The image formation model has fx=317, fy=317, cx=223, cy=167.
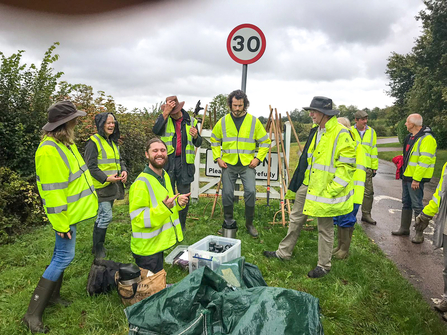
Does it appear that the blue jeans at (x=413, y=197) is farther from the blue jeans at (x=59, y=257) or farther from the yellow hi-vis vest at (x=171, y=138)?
the blue jeans at (x=59, y=257)

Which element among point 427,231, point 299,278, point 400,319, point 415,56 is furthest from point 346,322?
point 415,56

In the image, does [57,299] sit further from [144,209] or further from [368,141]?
[368,141]

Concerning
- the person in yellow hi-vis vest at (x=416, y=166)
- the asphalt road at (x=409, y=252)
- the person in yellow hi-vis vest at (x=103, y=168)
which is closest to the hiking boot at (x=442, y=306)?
the asphalt road at (x=409, y=252)

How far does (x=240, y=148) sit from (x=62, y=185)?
3106 millimetres

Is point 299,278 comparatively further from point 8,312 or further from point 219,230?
point 8,312

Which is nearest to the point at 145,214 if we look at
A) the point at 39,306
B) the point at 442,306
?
the point at 39,306

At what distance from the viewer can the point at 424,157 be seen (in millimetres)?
5371

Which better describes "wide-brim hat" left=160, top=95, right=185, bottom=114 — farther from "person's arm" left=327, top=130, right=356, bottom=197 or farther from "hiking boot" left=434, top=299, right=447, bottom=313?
"hiking boot" left=434, top=299, right=447, bottom=313

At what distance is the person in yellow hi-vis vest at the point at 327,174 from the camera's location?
3719 millimetres

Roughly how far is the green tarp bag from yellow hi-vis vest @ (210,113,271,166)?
3.09m

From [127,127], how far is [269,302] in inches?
326

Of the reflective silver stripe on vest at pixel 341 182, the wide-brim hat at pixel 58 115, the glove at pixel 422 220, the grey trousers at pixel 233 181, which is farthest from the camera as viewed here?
the grey trousers at pixel 233 181

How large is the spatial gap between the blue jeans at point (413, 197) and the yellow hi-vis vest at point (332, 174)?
240 cm

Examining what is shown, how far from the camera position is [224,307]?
2.28 meters
